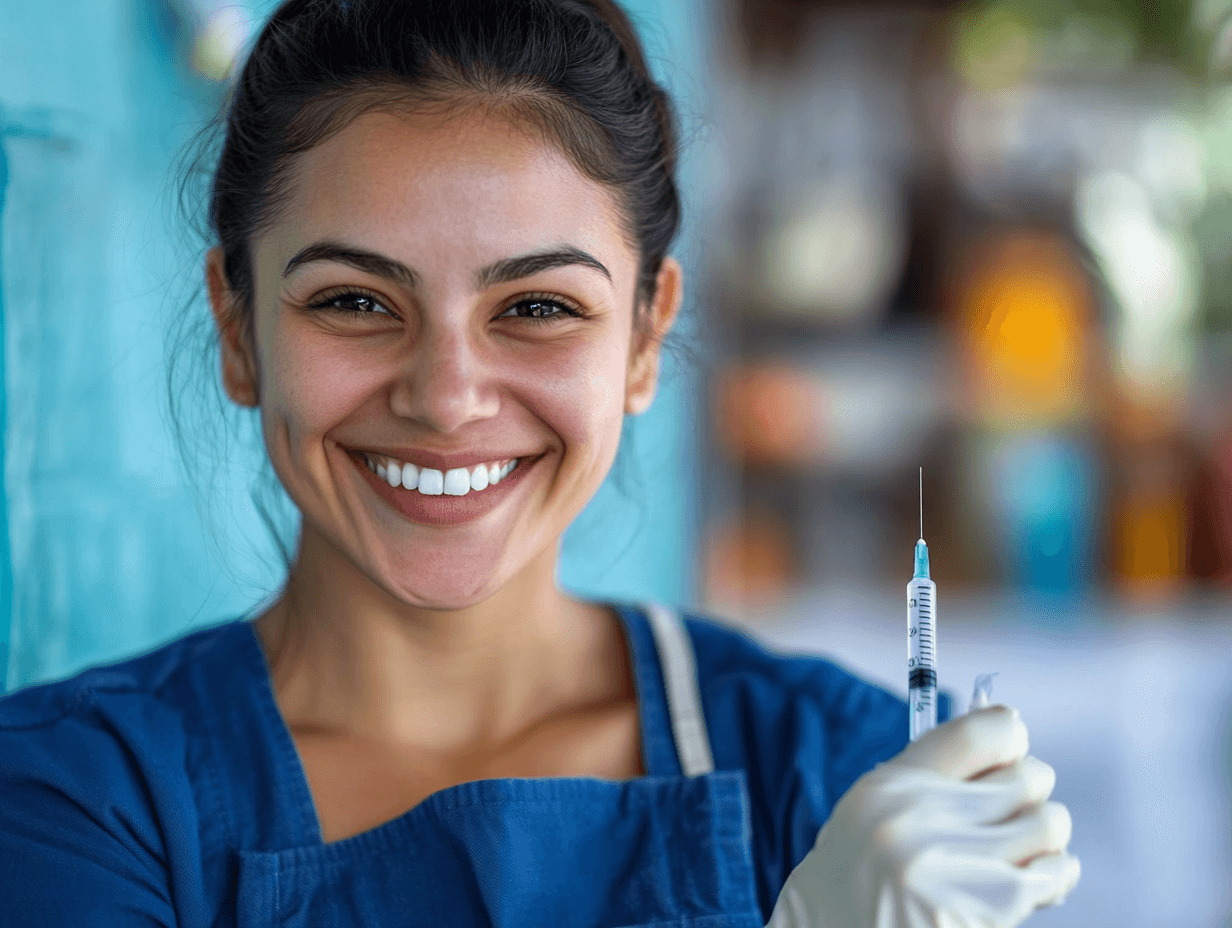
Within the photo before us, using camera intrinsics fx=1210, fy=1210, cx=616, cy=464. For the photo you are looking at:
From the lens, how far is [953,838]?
809 millimetres

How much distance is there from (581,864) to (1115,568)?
6.67 ft

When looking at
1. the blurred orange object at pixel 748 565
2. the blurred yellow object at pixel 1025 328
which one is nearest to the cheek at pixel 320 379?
the blurred orange object at pixel 748 565

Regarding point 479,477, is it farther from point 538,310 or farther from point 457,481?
point 538,310

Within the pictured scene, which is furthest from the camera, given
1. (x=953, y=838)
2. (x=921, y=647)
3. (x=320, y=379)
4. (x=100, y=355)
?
(x=100, y=355)

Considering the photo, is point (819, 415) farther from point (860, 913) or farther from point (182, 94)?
point (860, 913)

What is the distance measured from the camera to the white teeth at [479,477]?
1065 millimetres

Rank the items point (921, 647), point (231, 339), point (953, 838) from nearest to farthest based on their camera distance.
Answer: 1. point (953, 838)
2. point (921, 647)
3. point (231, 339)

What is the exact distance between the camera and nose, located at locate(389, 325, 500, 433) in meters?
0.98

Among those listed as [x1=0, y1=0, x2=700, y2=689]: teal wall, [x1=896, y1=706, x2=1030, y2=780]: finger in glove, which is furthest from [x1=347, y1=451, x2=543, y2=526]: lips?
[x1=896, y1=706, x2=1030, y2=780]: finger in glove

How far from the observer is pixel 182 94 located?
1481 millimetres

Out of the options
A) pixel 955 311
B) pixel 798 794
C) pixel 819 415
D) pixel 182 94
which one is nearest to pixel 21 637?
pixel 182 94

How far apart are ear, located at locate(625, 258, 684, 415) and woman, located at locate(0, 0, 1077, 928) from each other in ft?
0.09

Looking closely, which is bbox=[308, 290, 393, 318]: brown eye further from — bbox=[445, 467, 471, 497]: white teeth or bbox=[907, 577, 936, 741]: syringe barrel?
bbox=[907, 577, 936, 741]: syringe barrel

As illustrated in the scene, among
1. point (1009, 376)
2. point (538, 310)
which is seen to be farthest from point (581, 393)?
point (1009, 376)
